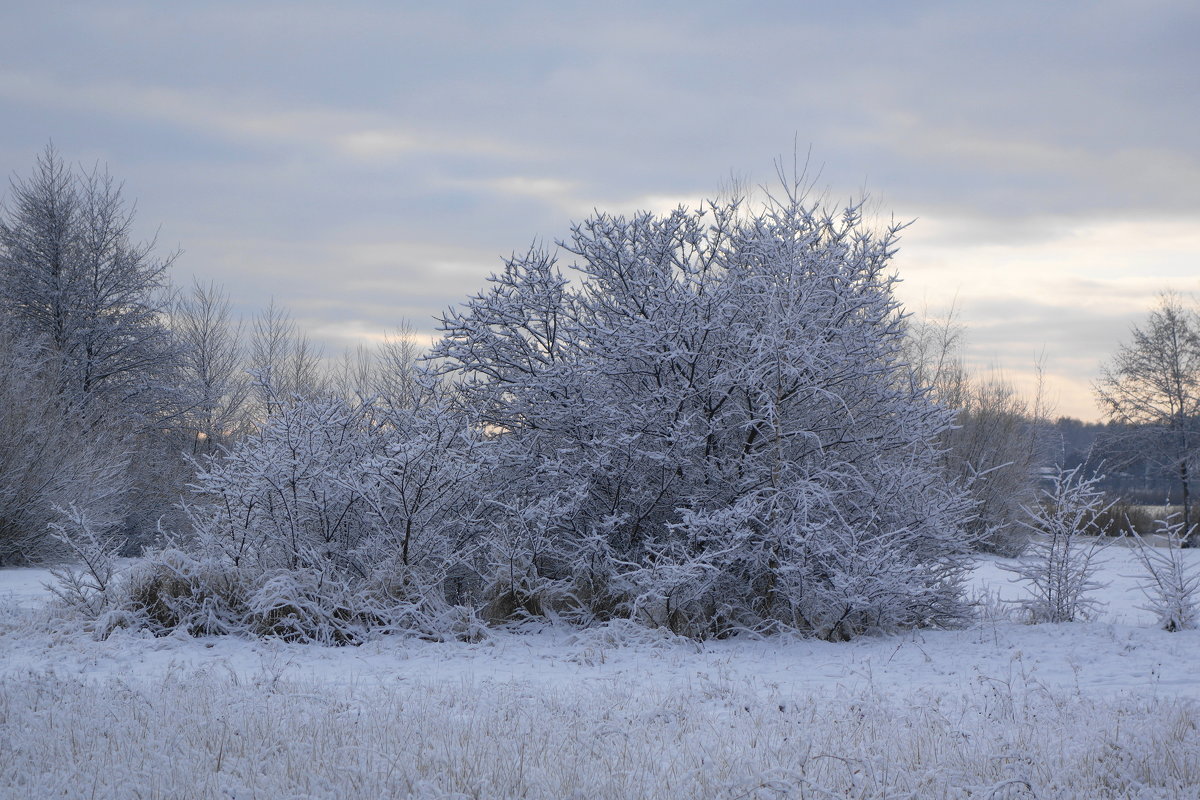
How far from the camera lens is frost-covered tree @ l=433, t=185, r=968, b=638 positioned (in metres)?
8.64

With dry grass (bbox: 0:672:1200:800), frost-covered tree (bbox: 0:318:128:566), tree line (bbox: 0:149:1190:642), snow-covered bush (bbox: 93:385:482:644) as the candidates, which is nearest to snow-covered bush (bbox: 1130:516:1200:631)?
tree line (bbox: 0:149:1190:642)

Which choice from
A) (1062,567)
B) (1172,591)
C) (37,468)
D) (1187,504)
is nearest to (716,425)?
(1062,567)

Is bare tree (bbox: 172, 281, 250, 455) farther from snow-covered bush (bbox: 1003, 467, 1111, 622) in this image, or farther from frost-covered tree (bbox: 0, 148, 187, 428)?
snow-covered bush (bbox: 1003, 467, 1111, 622)

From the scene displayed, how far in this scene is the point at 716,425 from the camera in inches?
362

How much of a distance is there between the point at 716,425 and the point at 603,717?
4.37 metres

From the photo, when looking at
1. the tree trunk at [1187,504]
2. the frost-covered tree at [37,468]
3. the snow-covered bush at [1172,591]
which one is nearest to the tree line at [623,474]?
A: the snow-covered bush at [1172,591]

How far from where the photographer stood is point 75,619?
8320mm

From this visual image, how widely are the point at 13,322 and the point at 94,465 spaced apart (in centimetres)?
623

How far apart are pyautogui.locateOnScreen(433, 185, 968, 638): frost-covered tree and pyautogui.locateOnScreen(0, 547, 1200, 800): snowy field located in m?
0.76

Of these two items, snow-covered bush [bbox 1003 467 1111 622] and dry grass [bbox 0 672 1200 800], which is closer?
→ dry grass [bbox 0 672 1200 800]

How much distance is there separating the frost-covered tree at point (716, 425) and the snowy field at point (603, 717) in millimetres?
764

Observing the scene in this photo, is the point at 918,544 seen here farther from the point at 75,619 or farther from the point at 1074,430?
the point at 1074,430

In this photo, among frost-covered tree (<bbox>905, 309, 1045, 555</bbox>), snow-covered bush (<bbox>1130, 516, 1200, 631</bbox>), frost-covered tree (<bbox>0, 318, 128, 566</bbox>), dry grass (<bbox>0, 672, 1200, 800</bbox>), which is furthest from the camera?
frost-covered tree (<bbox>905, 309, 1045, 555</bbox>)

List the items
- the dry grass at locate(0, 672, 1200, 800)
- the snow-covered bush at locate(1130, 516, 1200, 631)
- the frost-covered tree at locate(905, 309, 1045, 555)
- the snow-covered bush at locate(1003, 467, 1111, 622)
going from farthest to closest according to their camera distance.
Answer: the frost-covered tree at locate(905, 309, 1045, 555), the snow-covered bush at locate(1003, 467, 1111, 622), the snow-covered bush at locate(1130, 516, 1200, 631), the dry grass at locate(0, 672, 1200, 800)
